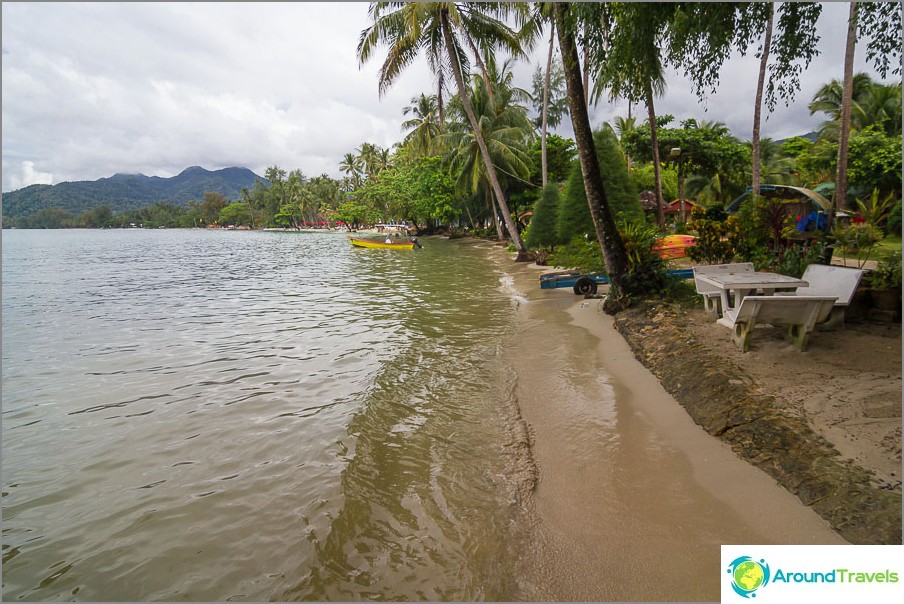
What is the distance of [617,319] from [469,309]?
4.03 meters

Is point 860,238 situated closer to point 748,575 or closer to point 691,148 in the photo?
point 748,575

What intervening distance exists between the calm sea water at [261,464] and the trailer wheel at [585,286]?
2822 millimetres

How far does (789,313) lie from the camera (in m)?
4.77

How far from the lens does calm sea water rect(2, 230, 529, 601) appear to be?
9.46ft

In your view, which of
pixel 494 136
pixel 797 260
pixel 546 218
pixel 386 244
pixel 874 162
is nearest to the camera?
pixel 797 260

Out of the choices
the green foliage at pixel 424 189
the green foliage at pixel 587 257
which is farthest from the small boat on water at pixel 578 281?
the green foliage at pixel 424 189

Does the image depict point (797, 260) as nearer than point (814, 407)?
No

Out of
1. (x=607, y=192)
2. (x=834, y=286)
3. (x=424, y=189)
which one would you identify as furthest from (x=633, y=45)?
(x=424, y=189)

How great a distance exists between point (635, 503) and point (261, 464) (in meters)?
3.32

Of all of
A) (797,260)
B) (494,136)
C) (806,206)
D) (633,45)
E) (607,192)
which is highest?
(494,136)

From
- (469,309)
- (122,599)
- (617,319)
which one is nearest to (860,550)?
(122,599)

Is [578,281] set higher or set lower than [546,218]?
lower

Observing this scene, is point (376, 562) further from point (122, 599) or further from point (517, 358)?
point (517, 358)

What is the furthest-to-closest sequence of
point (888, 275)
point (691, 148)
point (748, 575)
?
point (691, 148)
point (888, 275)
point (748, 575)
